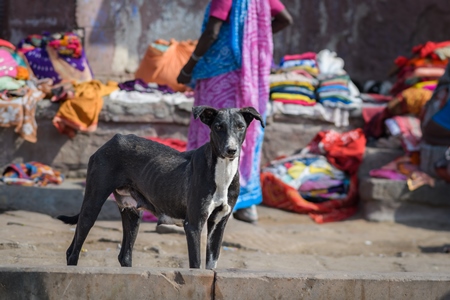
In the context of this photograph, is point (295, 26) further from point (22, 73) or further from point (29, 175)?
point (29, 175)

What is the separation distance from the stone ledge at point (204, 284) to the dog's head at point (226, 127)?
603mm

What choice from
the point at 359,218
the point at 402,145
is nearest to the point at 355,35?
the point at 402,145

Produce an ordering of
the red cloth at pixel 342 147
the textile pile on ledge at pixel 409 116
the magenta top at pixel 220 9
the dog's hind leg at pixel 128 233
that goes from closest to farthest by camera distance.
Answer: the dog's hind leg at pixel 128 233 < the magenta top at pixel 220 9 < the textile pile on ledge at pixel 409 116 < the red cloth at pixel 342 147

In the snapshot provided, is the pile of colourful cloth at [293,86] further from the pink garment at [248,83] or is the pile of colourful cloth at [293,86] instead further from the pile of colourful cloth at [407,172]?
the pink garment at [248,83]

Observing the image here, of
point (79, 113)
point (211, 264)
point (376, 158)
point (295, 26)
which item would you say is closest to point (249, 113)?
point (211, 264)

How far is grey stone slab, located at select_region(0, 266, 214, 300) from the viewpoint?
365 centimetres

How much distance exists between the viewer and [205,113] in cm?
385

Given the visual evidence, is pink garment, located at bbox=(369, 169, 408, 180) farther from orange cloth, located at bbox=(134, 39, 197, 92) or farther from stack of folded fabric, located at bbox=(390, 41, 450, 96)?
orange cloth, located at bbox=(134, 39, 197, 92)

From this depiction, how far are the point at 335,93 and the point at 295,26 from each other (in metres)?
2.73

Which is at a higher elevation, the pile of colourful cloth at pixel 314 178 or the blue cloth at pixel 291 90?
the blue cloth at pixel 291 90

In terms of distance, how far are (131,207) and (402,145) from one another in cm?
455

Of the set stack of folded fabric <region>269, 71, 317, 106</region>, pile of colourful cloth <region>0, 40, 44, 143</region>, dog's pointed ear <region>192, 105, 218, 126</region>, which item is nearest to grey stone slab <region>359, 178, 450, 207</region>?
stack of folded fabric <region>269, 71, 317, 106</region>

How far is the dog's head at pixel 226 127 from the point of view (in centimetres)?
371

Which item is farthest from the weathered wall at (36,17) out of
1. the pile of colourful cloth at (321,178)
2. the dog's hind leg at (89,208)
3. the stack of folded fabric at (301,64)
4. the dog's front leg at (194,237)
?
the dog's front leg at (194,237)
